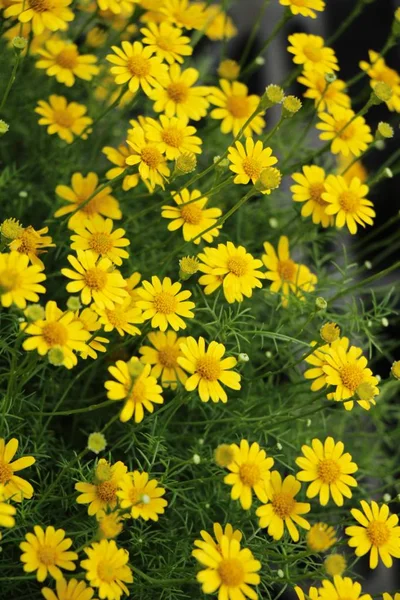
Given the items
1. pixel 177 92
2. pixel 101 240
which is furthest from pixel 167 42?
pixel 101 240

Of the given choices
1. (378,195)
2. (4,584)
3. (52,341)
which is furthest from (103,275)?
(378,195)

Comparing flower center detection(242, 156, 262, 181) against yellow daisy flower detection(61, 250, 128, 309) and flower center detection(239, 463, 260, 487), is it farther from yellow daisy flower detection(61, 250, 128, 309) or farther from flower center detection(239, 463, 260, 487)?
flower center detection(239, 463, 260, 487)

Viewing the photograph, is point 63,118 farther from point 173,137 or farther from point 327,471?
point 327,471

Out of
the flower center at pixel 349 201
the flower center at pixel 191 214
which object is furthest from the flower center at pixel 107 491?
the flower center at pixel 349 201

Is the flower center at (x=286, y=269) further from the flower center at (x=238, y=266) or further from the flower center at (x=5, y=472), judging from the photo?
the flower center at (x=5, y=472)

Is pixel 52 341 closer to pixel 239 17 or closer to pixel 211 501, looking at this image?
pixel 211 501

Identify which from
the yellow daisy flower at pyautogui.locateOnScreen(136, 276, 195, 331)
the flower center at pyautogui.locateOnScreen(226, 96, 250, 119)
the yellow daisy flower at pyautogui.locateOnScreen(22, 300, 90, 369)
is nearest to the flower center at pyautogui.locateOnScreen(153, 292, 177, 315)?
the yellow daisy flower at pyautogui.locateOnScreen(136, 276, 195, 331)
